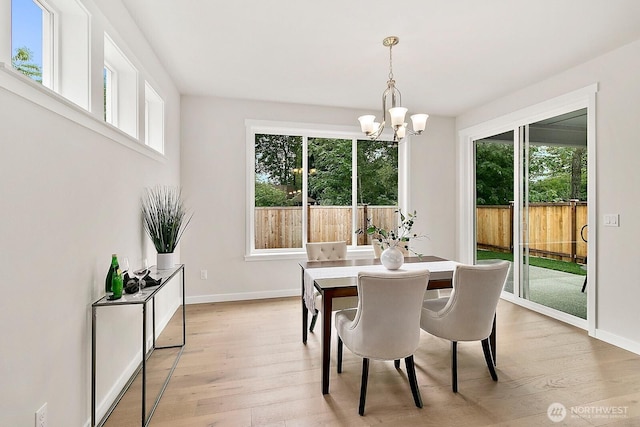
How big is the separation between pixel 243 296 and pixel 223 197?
1358 millimetres

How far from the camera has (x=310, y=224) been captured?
184 inches

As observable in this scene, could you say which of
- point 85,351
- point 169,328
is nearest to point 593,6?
point 85,351

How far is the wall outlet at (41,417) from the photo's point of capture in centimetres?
134

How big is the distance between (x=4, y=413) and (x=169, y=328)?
2.24m

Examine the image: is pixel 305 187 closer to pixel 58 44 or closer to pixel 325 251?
pixel 325 251

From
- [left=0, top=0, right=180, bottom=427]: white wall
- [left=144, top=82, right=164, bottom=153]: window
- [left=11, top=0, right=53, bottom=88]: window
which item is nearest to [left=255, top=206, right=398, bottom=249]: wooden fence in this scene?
[left=144, top=82, right=164, bottom=153]: window

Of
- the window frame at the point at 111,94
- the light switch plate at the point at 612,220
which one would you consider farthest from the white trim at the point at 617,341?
the window frame at the point at 111,94

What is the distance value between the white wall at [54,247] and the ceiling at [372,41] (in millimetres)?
783

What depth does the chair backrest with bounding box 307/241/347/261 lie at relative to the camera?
11.2 ft

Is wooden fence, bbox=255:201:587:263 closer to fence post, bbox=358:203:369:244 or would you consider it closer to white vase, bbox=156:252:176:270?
fence post, bbox=358:203:369:244

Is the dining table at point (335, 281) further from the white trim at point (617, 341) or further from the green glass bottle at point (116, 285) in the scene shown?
the white trim at point (617, 341)

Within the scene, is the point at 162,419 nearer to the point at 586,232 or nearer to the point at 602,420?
the point at 602,420

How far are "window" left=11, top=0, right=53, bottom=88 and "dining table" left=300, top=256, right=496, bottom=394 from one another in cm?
195

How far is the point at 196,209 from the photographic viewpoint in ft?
13.7
